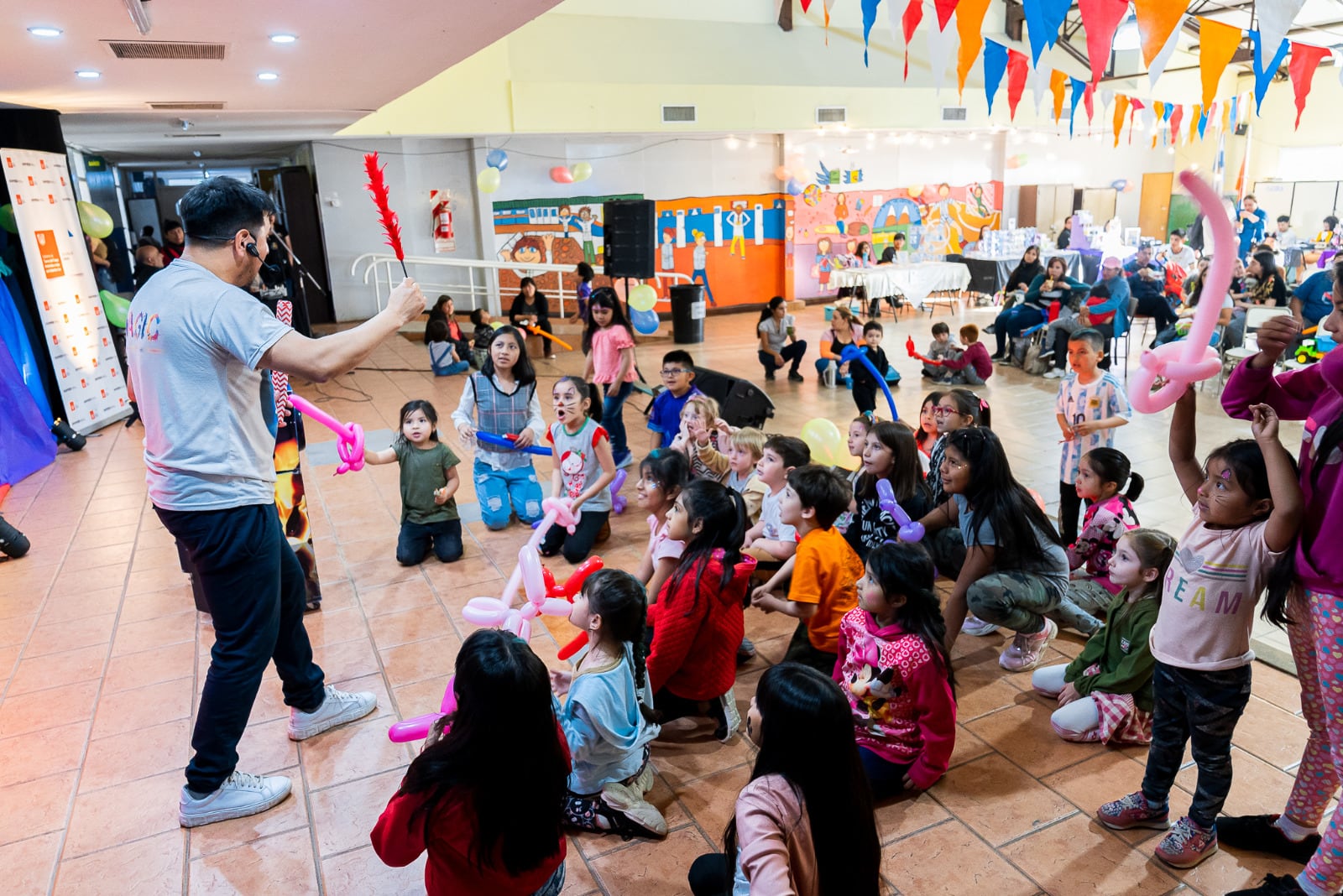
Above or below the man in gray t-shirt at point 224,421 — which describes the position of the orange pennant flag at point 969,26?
above

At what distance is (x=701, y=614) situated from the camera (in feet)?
9.33

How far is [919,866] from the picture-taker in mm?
2326

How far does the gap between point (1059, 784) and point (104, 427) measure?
784 centimetres

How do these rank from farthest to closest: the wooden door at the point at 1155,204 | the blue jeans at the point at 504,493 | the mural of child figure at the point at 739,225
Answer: the wooden door at the point at 1155,204
the mural of child figure at the point at 739,225
the blue jeans at the point at 504,493

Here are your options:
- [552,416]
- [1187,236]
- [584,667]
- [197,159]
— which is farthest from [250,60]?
[1187,236]

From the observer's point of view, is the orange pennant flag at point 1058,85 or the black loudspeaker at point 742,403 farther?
the orange pennant flag at point 1058,85

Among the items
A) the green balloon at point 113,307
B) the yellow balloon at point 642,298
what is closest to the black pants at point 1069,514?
the yellow balloon at point 642,298

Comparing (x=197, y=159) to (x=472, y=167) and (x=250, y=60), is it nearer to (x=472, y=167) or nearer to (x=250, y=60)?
(x=472, y=167)

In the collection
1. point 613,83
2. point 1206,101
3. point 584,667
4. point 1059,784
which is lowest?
point 1059,784

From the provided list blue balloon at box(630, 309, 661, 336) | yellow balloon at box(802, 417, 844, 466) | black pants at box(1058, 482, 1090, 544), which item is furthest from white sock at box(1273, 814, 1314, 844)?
blue balloon at box(630, 309, 661, 336)

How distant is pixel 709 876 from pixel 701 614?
2.90ft

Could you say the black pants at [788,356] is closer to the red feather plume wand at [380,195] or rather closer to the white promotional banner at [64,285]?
the white promotional banner at [64,285]

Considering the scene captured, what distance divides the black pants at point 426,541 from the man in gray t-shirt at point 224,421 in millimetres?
1816

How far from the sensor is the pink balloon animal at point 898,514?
3.46 m
